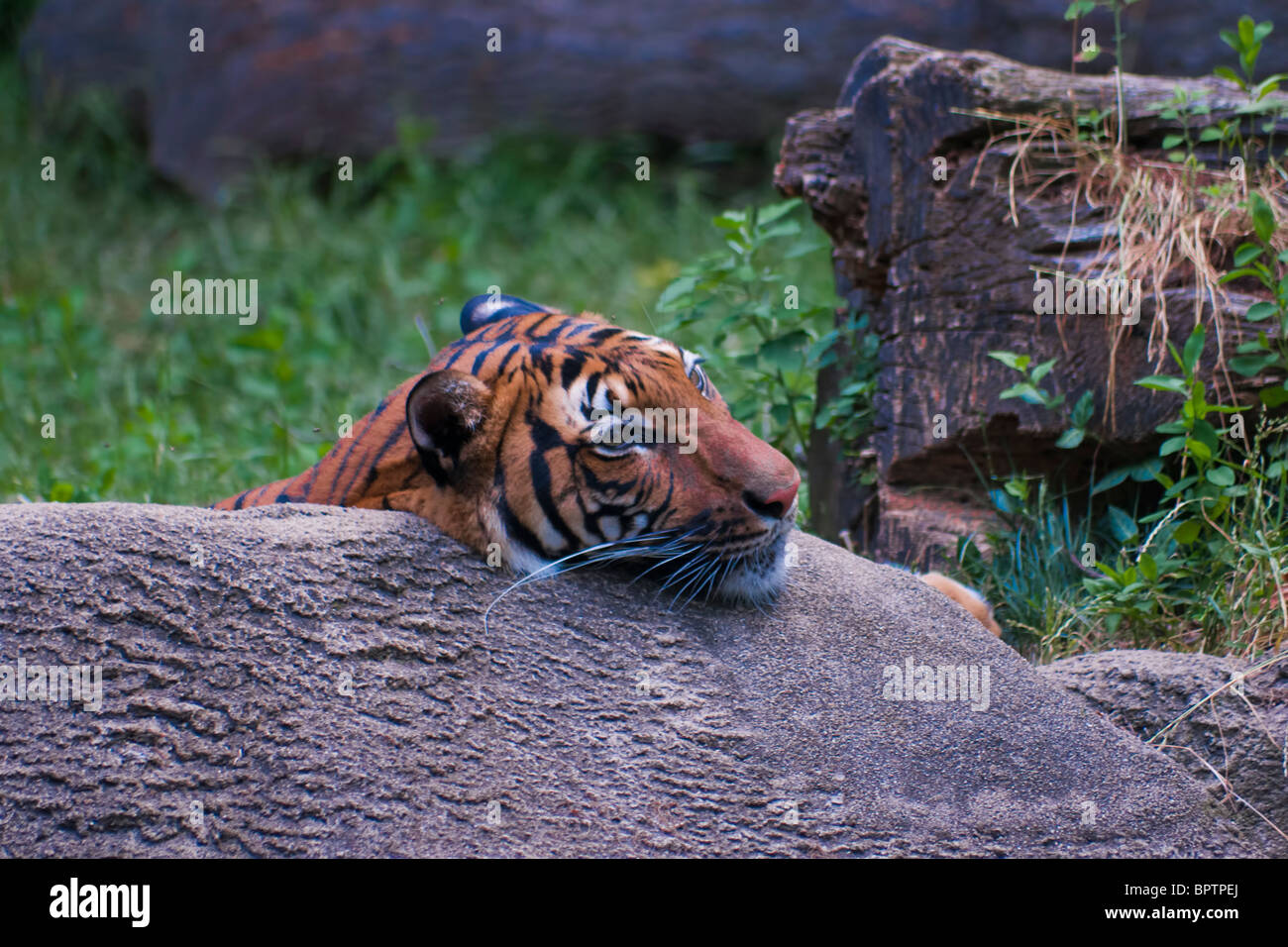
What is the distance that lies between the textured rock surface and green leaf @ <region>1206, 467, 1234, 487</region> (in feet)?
1.72

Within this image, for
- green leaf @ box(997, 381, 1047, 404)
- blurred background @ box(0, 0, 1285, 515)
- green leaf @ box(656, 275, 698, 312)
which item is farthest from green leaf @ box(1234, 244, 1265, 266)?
blurred background @ box(0, 0, 1285, 515)

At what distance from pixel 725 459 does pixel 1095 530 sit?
169 centimetres

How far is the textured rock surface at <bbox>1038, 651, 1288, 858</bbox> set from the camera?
281cm

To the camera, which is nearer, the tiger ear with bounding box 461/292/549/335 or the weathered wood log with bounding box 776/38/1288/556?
the tiger ear with bounding box 461/292/549/335

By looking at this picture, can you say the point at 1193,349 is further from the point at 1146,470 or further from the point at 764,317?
the point at 764,317

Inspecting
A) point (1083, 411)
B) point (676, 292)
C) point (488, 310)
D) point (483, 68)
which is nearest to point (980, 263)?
point (1083, 411)

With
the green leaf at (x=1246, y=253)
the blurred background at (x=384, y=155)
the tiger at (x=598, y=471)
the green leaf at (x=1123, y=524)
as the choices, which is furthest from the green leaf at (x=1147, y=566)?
the blurred background at (x=384, y=155)

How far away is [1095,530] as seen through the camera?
12.7 feet

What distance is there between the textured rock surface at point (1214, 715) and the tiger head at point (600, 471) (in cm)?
93

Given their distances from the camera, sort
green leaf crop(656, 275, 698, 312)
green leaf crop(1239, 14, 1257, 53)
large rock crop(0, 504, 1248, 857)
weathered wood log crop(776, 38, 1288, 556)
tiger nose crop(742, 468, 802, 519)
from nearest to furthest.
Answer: large rock crop(0, 504, 1248, 857) → tiger nose crop(742, 468, 802, 519) → green leaf crop(1239, 14, 1257, 53) → weathered wood log crop(776, 38, 1288, 556) → green leaf crop(656, 275, 698, 312)

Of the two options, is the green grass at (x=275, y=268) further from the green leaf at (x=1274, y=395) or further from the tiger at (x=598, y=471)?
the green leaf at (x=1274, y=395)

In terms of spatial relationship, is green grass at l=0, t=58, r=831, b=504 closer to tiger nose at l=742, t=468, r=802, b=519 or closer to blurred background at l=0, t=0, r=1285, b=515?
blurred background at l=0, t=0, r=1285, b=515

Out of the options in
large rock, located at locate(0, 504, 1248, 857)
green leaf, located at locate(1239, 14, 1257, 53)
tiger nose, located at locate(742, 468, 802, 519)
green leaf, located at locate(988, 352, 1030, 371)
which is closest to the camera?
large rock, located at locate(0, 504, 1248, 857)
